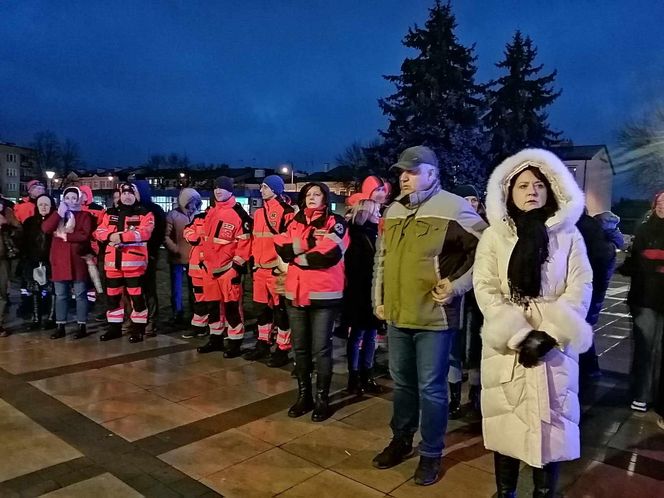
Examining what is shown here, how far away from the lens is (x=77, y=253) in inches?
274

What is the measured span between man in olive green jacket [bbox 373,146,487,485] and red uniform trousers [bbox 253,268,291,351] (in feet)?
8.43

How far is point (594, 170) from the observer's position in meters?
45.5

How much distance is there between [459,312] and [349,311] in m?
1.68

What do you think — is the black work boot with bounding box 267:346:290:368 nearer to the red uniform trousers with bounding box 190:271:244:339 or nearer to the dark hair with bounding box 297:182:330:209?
the red uniform trousers with bounding box 190:271:244:339

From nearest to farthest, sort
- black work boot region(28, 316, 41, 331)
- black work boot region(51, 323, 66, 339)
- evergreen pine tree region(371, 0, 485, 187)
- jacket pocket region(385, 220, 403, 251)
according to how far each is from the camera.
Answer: jacket pocket region(385, 220, 403, 251) → black work boot region(51, 323, 66, 339) → black work boot region(28, 316, 41, 331) → evergreen pine tree region(371, 0, 485, 187)

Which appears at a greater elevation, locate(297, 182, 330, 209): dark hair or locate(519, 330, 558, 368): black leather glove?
locate(297, 182, 330, 209): dark hair

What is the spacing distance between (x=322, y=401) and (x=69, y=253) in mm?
4143

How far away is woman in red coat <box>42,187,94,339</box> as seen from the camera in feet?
22.8

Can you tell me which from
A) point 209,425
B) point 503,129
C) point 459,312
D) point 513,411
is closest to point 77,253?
point 209,425

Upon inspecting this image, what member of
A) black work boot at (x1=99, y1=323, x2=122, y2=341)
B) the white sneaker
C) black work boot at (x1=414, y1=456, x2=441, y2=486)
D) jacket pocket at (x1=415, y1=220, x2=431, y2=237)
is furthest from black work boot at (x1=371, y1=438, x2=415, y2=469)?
black work boot at (x1=99, y1=323, x2=122, y2=341)

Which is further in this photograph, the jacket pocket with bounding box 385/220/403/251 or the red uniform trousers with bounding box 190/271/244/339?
the red uniform trousers with bounding box 190/271/244/339

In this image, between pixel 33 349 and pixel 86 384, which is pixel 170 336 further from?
pixel 86 384

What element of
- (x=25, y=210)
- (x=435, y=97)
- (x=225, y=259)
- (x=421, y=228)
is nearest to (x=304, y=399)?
(x=421, y=228)

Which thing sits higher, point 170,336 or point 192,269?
point 192,269
